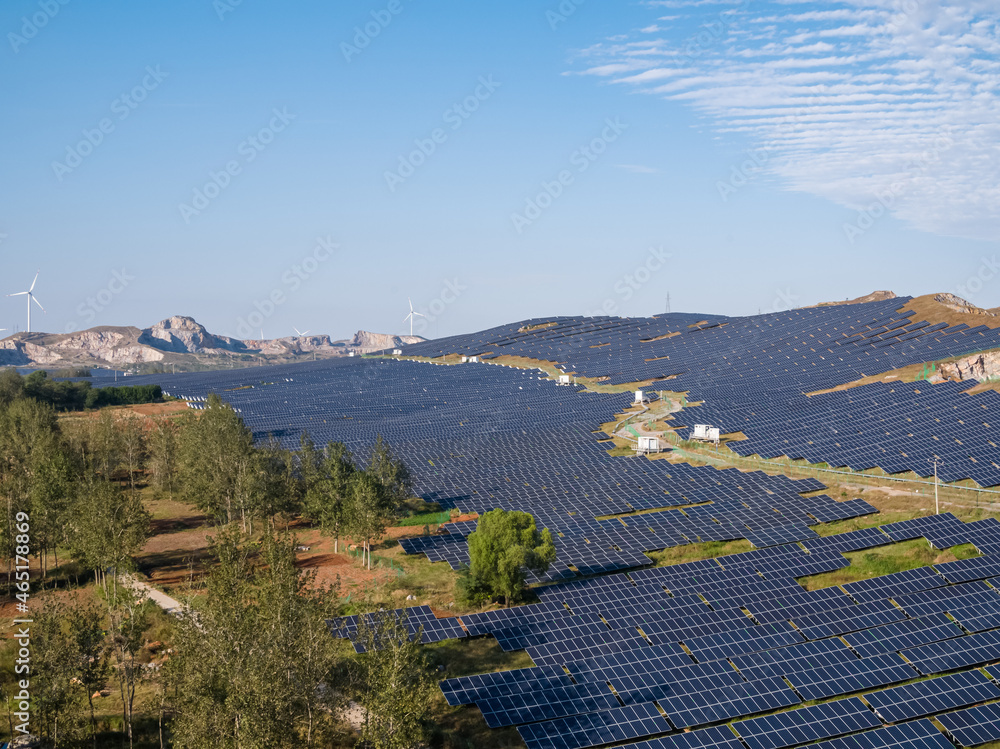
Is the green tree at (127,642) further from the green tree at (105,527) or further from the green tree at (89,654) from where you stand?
the green tree at (105,527)

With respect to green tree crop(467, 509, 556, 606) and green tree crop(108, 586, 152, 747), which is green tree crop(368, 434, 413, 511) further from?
green tree crop(108, 586, 152, 747)

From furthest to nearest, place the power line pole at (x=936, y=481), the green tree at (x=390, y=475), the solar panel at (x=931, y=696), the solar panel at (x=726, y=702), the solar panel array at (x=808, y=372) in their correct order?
the solar panel array at (x=808, y=372)
the green tree at (x=390, y=475)
the power line pole at (x=936, y=481)
the solar panel at (x=931, y=696)
the solar panel at (x=726, y=702)

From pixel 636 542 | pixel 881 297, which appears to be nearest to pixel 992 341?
pixel 881 297

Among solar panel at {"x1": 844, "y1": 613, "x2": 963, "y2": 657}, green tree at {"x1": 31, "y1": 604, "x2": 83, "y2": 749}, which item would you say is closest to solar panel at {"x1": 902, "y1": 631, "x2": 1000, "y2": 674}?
solar panel at {"x1": 844, "y1": 613, "x2": 963, "y2": 657}

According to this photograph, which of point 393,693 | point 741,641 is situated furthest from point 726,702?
point 393,693

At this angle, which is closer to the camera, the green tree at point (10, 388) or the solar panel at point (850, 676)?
the solar panel at point (850, 676)

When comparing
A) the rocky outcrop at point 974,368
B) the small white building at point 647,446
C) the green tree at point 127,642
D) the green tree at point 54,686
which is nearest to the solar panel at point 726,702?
the green tree at point 127,642

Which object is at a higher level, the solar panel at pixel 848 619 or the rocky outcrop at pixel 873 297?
the rocky outcrop at pixel 873 297
